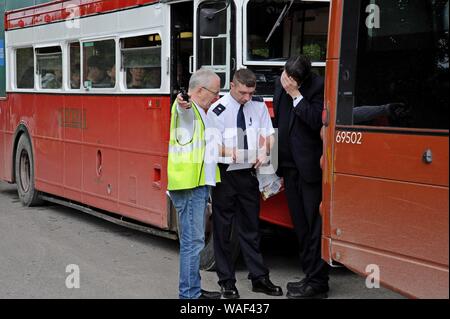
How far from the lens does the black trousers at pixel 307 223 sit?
639 cm

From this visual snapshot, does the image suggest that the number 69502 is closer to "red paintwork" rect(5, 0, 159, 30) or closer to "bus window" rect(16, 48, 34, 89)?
"red paintwork" rect(5, 0, 159, 30)

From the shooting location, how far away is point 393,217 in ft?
16.5

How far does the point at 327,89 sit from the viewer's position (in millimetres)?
5770

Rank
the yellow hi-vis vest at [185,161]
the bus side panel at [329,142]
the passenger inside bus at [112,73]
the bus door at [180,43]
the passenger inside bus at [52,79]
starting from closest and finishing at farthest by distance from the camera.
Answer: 1. the bus side panel at [329,142]
2. the yellow hi-vis vest at [185,161]
3. the bus door at [180,43]
4. the passenger inside bus at [112,73]
5. the passenger inside bus at [52,79]

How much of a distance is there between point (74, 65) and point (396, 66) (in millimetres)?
5933

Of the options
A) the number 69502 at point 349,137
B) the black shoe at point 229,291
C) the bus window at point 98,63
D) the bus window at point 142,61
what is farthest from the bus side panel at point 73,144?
the number 69502 at point 349,137

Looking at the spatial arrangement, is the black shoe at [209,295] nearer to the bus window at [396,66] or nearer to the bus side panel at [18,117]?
the bus window at [396,66]

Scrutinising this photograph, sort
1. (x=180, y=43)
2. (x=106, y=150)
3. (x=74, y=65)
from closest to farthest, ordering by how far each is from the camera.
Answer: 1. (x=180, y=43)
2. (x=106, y=150)
3. (x=74, y=65)

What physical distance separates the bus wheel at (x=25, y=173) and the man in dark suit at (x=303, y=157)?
616cm

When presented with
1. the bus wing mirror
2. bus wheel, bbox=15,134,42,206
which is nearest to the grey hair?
the bus wing mirror

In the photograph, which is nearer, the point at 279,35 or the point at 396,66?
the point at 396,66

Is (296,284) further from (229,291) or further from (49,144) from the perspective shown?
(49,144)

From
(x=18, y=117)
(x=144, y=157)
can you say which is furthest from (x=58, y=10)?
(x=144, y=157)
